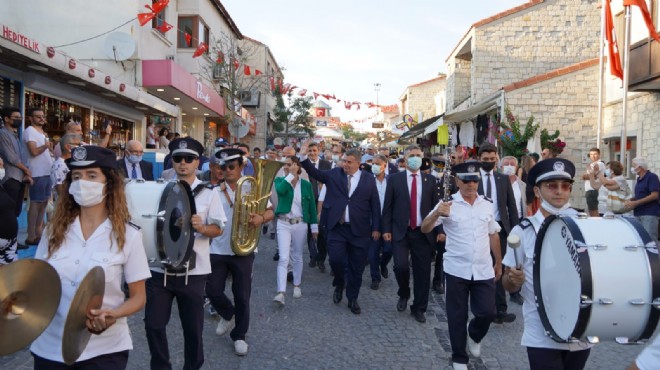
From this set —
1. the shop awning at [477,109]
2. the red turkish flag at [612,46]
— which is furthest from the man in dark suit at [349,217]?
the shop awning at [477,109]

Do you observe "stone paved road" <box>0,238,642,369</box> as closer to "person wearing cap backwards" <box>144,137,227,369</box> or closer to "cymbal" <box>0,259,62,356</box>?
"person wearing cap backwards" <box>144,137,227,369</box>

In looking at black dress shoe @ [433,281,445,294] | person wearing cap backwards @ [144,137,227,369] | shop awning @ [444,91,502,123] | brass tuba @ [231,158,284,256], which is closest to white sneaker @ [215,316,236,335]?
brass tuba @ [231,158,284,256]

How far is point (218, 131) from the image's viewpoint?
32.3 metres

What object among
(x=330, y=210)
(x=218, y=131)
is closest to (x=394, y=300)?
(x=330, y=210)

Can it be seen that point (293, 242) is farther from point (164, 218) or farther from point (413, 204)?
point (164, 218)

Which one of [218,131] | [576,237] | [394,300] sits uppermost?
[218,131]

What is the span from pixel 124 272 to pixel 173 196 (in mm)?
984

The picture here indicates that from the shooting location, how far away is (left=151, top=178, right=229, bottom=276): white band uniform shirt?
14.3 ft

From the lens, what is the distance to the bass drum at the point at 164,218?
364cm

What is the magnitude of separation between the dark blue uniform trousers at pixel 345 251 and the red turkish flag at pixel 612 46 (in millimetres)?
11589

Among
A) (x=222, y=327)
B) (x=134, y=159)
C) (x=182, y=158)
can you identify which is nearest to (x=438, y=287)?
(x=222, y=327)

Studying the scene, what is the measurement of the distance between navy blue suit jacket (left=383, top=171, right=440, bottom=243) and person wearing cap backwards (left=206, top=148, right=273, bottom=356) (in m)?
1.98

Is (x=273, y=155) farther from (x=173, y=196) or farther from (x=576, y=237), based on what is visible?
(x=576, y=237)

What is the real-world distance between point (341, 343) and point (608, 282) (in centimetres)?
342
